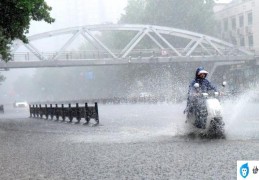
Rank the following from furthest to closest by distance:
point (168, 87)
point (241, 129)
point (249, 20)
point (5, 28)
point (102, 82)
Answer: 1. point (102, 82)
2. point (168, 87)
3. point (249, 20)
4. point (5, 28)
5. point (241, 129)

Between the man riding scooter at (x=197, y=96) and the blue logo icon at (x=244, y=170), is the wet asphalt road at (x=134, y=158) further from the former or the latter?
the blue logo icon at (x=244, y=170)

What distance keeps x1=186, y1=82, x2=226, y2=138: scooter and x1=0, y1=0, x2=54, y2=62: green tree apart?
37.2ft

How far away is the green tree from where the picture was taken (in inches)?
826

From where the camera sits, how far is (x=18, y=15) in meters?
22.3

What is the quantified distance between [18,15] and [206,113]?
13.7 meters

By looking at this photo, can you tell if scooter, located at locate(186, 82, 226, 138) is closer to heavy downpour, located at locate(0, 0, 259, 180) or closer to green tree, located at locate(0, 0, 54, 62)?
heavy downpour, located at locate(0, 0, 259, 180)

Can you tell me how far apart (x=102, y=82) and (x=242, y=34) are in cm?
3141

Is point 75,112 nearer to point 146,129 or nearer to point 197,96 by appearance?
point 146,129

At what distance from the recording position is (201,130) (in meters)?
12.2

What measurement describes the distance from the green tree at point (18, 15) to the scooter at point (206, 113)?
11.4 metres

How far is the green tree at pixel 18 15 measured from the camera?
20969 millimetres

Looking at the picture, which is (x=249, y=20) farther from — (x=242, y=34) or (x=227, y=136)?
(x=227, y=136)

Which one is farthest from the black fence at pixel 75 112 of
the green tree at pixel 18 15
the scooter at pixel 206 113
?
the scooter at pixel 206 113

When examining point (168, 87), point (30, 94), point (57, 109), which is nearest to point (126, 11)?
point (168, 87)
